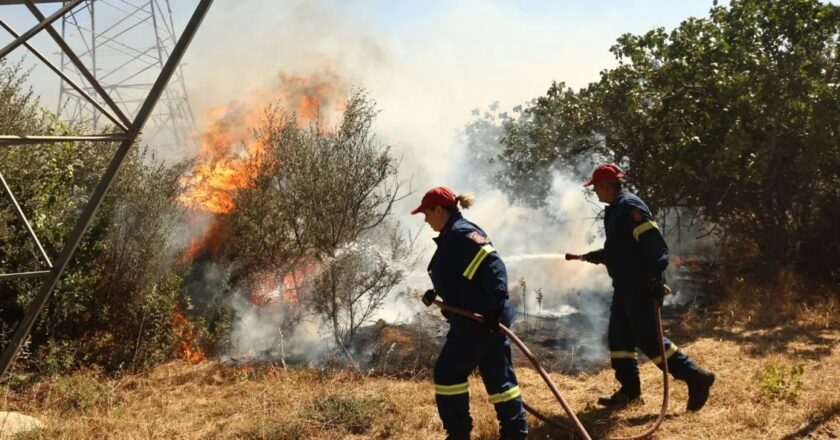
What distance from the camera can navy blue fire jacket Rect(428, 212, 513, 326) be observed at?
3.75 metres

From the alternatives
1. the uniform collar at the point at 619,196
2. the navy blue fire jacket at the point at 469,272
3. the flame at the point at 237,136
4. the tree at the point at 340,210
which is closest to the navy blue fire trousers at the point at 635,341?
the uniform collar at the point at 619,196

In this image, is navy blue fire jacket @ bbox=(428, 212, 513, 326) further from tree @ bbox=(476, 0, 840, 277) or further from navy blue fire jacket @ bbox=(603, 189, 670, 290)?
tree @ bbox=(476, 0, 840, 277)

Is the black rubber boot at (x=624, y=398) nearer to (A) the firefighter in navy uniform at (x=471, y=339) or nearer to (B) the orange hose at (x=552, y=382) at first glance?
(B) the orange hose at (x=552, y=382)

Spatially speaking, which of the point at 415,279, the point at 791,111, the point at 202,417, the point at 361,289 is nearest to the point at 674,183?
the point at 791,111

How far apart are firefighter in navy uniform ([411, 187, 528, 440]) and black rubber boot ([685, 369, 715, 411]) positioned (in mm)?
1646

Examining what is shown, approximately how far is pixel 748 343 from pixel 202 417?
645 cm

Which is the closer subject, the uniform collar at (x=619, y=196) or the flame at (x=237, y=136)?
the uniform collar at (x=619, y=196)

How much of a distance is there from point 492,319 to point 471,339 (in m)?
0.26

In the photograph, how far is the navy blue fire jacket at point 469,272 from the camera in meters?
3.75

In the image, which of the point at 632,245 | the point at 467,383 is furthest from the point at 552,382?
the point at 632,245

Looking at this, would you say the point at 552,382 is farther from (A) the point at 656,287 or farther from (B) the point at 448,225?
(B) the point at 448,225

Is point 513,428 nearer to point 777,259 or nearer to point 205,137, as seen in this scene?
point 777,259

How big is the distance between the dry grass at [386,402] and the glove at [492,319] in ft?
3.84

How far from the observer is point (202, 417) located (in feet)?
16.9
